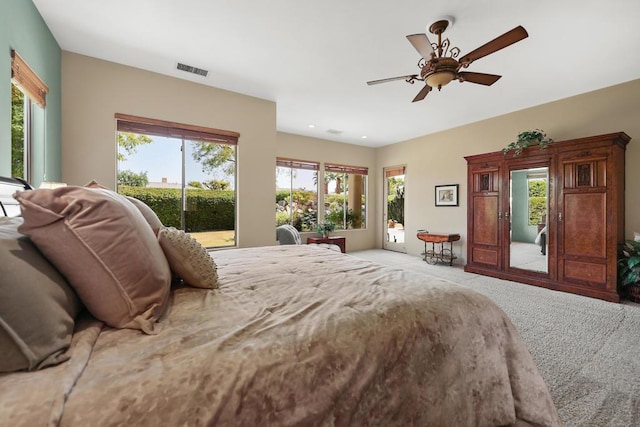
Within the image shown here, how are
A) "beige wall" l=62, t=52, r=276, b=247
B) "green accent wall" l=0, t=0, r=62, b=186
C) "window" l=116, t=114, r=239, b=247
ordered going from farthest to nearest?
"window" l=116, t=114, r=239, b=247
"beige wall" l=62, t=52, r=276, b=247
"green accent wall" l=0, t=0, r=62, b=186

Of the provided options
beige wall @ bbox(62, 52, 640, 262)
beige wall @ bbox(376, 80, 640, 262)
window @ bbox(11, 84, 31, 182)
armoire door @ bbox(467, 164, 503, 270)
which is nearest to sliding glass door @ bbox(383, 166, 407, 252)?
beige wall @ bbox(376, 80, 640, 262)

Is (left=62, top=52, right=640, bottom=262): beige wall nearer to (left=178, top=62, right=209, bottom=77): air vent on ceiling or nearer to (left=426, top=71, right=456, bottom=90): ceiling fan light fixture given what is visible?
(left=178, top=62, right=209, bottom=77): air vent on ceiling

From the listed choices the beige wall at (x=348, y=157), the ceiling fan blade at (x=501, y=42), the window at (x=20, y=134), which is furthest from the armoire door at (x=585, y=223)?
the window at (x=20, y=134)

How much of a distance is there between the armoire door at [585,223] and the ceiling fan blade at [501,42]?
98.5 inches

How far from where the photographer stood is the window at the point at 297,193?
6105 mm

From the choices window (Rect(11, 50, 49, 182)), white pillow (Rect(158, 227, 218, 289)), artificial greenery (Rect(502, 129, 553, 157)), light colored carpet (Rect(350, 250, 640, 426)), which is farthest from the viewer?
artificial greenery (Rect(502, 129, 553, 157))

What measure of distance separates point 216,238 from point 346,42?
300 centimetres

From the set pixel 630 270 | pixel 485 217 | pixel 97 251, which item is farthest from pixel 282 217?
pixel 630 270

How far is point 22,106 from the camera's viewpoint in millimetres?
2305

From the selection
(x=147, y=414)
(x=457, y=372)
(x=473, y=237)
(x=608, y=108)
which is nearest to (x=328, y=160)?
(x=473, y=237)

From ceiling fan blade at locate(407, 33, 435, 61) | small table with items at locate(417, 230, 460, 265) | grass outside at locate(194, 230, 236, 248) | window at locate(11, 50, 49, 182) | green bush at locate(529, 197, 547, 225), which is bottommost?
small table with items at locate(417, 230, 460, 265)

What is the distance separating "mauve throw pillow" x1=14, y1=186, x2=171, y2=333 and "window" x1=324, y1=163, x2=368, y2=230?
18.8 feet

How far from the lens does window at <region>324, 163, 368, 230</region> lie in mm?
6684

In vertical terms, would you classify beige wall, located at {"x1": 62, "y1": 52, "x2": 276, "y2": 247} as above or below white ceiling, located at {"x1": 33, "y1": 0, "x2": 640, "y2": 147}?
below
